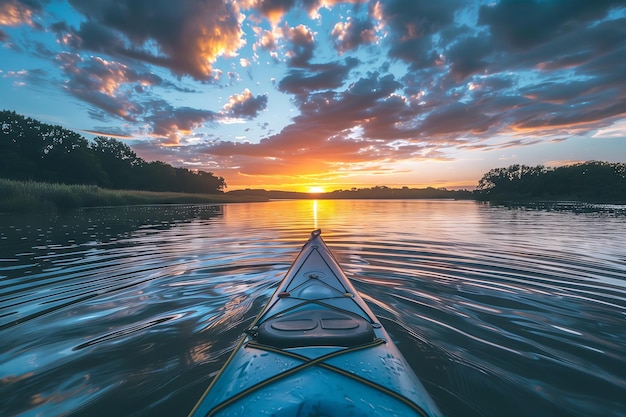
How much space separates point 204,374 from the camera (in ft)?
9.46

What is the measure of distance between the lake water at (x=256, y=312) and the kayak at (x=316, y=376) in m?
0.80

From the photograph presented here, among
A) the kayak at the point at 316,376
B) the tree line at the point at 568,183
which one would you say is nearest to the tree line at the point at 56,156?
the kayak at the point at 316,376

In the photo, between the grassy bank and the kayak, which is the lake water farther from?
the grassy bank

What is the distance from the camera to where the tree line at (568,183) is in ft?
230

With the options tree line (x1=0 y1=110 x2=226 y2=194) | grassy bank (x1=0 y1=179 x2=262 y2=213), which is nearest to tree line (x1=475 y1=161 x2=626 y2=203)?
grassy bank (x1=0 y1=179 x2=262 y2=213)

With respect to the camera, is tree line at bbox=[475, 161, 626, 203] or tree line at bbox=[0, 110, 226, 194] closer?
tree line at bbox=[0, 110, 226, 194]

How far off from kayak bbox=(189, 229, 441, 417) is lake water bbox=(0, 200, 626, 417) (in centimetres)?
80

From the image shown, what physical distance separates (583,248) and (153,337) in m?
12.4

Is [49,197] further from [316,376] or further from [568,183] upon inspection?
[568,183]

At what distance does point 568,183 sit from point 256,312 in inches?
4489

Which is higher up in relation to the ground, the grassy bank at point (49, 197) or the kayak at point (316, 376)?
the grassy bank at point (49, 197)

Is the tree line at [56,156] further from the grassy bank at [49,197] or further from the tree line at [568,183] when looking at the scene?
the tree line at [568,183]

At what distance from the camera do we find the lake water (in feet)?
8.52

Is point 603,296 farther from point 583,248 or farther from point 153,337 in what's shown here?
point 153,337
